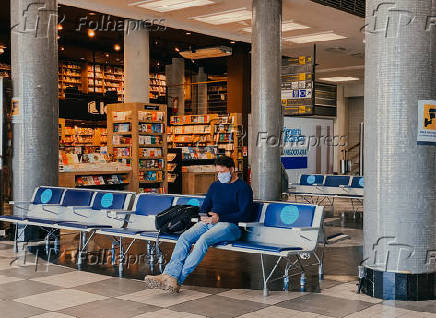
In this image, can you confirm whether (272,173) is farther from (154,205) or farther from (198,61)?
(198,61)

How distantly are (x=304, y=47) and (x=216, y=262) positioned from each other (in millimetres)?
10593

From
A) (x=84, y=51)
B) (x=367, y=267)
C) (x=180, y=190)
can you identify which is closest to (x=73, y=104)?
(x=84, y=51)

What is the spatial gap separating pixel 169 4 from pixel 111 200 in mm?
5777

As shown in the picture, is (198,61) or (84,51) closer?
(84,51)

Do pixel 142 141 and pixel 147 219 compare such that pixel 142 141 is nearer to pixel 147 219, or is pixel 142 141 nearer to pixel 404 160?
pixel 147 219

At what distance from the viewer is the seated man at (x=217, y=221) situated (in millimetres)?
5293

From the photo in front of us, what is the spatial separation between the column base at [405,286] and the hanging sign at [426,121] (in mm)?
1186

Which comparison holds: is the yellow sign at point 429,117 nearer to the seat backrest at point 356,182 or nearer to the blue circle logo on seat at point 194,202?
the blue circle logo on seat at point 194,202

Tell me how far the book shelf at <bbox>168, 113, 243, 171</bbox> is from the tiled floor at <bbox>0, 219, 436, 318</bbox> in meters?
9.34

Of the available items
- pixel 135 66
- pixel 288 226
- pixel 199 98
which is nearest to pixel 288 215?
pixel 288 226

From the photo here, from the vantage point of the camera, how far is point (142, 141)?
1338cm

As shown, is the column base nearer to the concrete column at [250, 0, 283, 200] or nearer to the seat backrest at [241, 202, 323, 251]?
the seat backrest at [241, 202, 323, 251]

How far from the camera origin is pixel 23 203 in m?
8.24

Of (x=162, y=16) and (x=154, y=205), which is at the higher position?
(x=162, y=16)
